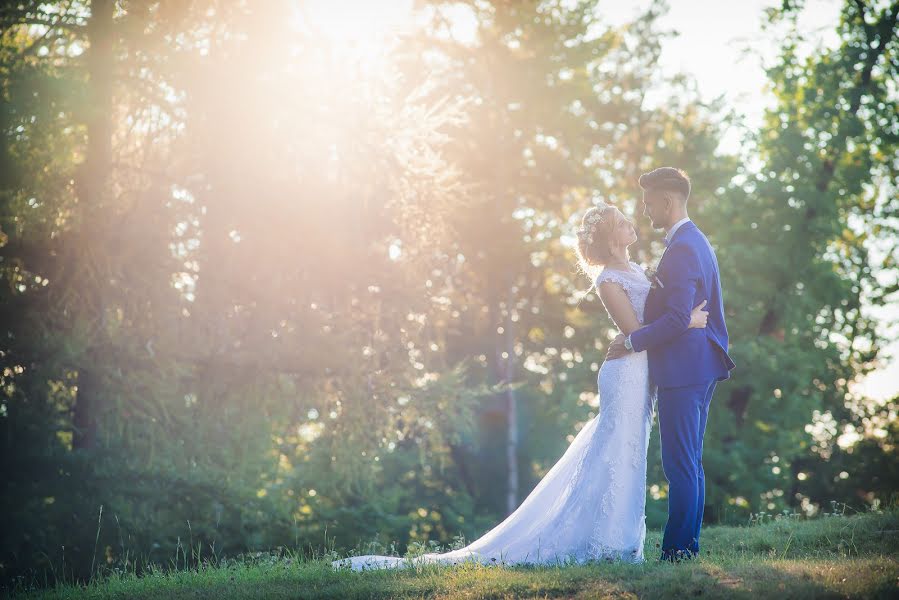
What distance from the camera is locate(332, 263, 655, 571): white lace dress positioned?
20.4ft

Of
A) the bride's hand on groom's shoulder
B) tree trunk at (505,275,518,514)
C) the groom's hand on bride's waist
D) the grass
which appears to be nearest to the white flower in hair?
the groom's hand on bride's waist

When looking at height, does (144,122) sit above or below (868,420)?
above

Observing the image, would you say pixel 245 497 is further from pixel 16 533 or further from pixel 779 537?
pixel 779 537

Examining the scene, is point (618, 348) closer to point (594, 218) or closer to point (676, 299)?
point (676, 299)

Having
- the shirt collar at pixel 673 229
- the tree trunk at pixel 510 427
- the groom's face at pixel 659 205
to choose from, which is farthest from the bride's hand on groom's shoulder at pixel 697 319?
the tree trunk at pixel 510 427

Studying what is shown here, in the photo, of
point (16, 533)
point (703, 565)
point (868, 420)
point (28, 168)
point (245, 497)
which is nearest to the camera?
point (703, 565)

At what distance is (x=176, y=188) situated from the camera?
42.7 feet

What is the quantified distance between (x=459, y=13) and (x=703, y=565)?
61.3ft

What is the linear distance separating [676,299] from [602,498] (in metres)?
1.48

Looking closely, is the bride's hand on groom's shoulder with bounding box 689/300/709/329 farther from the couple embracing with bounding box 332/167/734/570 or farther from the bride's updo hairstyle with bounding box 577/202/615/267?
the bride's updo hairstyle with bounding box 577/202/615/267

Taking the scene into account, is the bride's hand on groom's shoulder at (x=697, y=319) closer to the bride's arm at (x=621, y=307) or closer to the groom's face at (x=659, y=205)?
the bride's arm at (x=621, y=307)

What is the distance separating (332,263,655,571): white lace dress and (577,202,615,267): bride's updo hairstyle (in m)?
0.22

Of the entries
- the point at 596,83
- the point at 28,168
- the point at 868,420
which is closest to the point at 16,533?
the point at 28,168

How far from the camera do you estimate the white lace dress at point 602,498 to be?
622 centimetres
